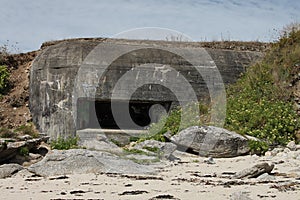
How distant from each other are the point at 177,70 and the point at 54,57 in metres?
3.78

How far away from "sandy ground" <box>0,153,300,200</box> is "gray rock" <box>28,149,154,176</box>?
0.28 m

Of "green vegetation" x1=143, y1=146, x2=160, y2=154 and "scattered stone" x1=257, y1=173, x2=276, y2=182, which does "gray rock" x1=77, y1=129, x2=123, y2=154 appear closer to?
"green vegetation" x1=143, y1=146, x2=160, y2=154

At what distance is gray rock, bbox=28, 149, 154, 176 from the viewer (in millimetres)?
8250

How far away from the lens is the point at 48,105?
14078 millimetres

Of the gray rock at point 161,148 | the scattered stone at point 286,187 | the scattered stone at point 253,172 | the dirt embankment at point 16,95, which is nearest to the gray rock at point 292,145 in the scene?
the gray rock at point 161,148

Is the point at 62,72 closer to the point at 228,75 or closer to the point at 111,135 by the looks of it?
the point at 111,135

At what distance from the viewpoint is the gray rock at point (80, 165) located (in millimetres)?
8250

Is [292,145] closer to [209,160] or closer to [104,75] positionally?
[209,160]

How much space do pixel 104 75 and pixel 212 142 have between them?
4110 millimetres

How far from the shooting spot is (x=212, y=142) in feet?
36.9

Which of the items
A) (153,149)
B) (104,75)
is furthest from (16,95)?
(153,149)

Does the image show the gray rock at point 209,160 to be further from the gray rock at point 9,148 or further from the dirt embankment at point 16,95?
the dirt embankment at point 16,95

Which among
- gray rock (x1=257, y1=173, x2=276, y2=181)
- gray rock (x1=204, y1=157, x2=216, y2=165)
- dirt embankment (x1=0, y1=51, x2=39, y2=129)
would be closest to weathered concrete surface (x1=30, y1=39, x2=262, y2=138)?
dirt embankment (x1=0, y1=51, x2=39, y2=129)

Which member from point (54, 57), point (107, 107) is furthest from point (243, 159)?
point (54, 57)
